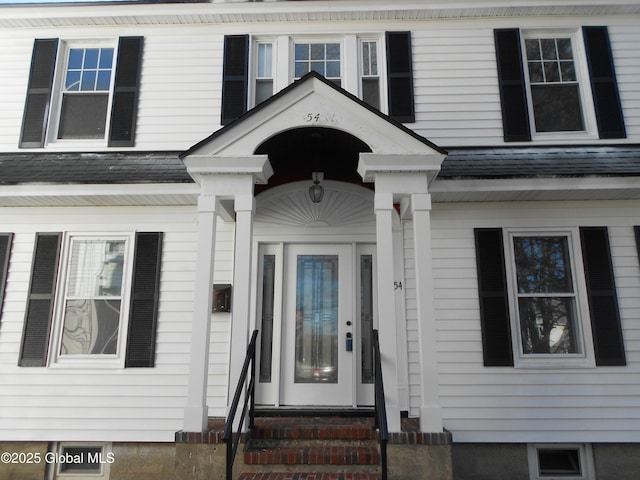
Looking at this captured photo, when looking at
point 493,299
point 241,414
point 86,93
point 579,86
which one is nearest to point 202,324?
point 241,414

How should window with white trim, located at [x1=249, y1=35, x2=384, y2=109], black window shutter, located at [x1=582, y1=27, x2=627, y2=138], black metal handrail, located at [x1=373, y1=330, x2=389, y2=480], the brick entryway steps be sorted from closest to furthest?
black metal handrail, located at [x1=373, y1=330, x2=389, y2=480]
the brick entryway steps
black window shutter, located at [x1=582, y1=27, x2=627, y2=138]
window with white trim, located at [x1=249, y1=35, x2=384, y2=109]

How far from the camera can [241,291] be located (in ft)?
14.7

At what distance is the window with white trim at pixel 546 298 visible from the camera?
17.3 feet

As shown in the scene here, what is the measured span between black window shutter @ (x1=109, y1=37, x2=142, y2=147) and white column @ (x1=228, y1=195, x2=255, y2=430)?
2.51 meters

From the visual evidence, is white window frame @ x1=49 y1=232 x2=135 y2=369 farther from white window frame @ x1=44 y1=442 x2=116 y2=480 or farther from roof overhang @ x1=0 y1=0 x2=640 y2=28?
roof overhang @ x1=0 y1=0 x2=640 y2=28

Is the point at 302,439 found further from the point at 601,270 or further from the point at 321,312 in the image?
the point at 601,270

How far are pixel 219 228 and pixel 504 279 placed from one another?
360 centimetres

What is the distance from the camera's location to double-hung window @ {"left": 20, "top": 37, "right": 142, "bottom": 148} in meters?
6.17

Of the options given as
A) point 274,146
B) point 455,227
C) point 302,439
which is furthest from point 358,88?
point 302,439

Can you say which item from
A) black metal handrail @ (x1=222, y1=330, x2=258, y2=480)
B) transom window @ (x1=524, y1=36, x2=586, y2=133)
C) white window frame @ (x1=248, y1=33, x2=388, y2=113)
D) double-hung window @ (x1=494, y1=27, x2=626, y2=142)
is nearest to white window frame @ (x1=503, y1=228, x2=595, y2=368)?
double-hung window @ (x1=494, y1=27, x2=626, y2=142)

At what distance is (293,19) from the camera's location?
21.1 feet

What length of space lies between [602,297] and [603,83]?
2991 mm

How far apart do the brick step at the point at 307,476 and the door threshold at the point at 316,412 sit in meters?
1.10

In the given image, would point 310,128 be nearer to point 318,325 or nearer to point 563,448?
point 318,325
